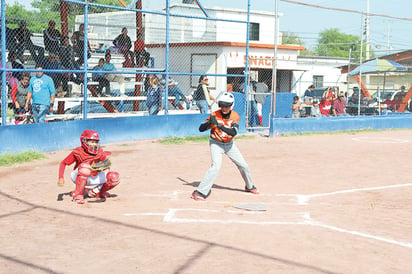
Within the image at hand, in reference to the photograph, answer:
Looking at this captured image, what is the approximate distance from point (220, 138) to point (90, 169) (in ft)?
6.85

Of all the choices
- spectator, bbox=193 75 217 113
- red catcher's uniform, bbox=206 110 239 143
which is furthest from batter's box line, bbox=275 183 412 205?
spectator, bbox=193 75 217 113

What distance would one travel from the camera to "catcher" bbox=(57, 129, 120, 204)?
815 cm

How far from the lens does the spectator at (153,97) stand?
17.0m

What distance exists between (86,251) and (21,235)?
42.5 inches

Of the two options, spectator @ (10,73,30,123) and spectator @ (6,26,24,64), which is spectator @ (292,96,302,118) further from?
spectator @ (10,73,30,123)

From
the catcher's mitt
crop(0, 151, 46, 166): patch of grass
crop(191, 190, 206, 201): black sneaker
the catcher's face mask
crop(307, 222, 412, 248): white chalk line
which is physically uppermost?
the catcher's face mask

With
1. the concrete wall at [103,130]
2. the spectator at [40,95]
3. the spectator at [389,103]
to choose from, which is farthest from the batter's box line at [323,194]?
the spectator at [389,103]

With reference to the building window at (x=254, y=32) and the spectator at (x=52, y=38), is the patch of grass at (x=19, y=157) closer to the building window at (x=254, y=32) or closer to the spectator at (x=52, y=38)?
the spectator at (x=52, y=38)

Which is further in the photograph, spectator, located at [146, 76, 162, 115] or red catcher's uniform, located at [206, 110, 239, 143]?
spectator, located at [146, 76, 162, 115]

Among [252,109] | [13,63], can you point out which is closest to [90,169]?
[13,63]

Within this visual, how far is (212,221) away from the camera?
729 centimetres

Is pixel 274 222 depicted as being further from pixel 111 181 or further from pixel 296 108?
pixel 296 108

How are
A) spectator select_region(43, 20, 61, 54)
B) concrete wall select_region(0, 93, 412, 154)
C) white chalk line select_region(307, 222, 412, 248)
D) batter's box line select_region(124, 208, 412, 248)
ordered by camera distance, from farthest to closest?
spectator select_region(43, 20, 61, 54)
concrete wall select_region(0, 93, 412, 154)
batter's box line select_region(124, 208, 412, 248)
white chalk line select_region(307, 222, 412, 248)

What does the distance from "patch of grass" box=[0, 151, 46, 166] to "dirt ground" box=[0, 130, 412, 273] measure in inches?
10.9
